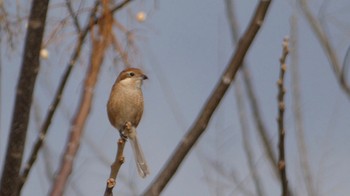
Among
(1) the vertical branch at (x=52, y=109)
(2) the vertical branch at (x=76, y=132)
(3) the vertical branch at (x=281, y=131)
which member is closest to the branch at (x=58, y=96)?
(1) the vertical branch at (x=52, y=109)

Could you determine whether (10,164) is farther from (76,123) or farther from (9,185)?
(76,123)

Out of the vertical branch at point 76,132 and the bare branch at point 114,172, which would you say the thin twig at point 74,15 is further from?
the vertical branch at point 76,132

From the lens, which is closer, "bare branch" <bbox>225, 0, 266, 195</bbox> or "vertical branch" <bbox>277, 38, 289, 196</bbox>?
"vertical branch" <bbox>277, 38, 289, 196</bbox>

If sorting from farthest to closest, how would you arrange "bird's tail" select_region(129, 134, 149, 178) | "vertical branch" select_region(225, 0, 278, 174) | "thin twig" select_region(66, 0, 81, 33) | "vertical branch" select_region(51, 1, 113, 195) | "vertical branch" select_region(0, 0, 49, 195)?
"thin twig" select_region(66, 0, 81, 33)
"bird's tail" select_region(129, 134, 149, 178)
"vertical branch" select_region(225, 0, 278, 174)
"vertical branch" select_region(0, 0, 49, 195)
"vertical branch" select_region(51, 1, 113, 195)

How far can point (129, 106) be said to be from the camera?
3221 millimetres

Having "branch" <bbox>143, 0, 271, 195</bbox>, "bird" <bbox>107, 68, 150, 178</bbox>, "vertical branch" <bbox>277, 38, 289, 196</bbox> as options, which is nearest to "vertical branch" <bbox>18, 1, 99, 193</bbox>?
"bird" <bbox>107, 68, 150, 178</bbox>

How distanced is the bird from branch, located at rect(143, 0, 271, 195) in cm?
135

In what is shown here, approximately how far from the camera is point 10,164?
1586 millimetres

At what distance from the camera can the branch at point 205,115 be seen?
1544 mm

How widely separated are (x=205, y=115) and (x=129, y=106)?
66.0 inches

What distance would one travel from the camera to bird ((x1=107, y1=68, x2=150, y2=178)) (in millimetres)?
3047

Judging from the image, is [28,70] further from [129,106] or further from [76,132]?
[129,106]

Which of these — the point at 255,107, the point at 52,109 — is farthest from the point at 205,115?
the point at 255,107

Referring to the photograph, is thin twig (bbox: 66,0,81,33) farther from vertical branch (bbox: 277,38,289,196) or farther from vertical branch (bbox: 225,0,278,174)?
vertical branch (bbox: 277,38,289,196)
